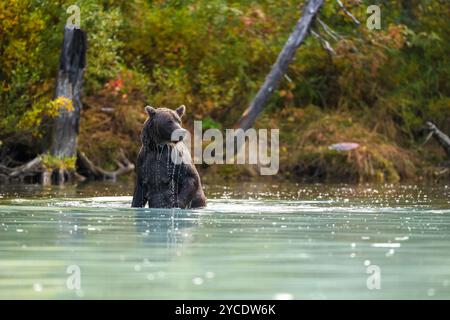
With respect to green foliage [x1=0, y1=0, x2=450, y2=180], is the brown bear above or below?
below

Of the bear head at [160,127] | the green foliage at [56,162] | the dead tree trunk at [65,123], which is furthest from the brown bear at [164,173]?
the green foliage at [56,162]

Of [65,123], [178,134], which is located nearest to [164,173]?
[178,134]

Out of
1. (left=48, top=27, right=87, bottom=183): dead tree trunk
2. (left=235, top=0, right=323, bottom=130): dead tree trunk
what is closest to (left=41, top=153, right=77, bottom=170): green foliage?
(left=48, top=27, right=87, bottom=183): dead tree trunk

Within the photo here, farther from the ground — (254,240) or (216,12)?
A: (216,12)

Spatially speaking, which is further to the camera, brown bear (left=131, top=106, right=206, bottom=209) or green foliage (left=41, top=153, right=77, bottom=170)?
green foliage (left=41, top=153, right=77, bottom=170)

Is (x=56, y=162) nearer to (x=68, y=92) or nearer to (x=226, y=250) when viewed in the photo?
(x=68, y=92)

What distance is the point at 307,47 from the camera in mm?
33625

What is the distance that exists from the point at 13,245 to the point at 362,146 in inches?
768

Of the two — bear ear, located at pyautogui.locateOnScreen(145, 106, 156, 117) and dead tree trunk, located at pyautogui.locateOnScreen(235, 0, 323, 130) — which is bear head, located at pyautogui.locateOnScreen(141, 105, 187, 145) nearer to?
bear ear, located at pyautogui.locateOnScreen(145, 106, 156, 117)

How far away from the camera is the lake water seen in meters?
8.54

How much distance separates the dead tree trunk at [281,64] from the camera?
3000 cm
